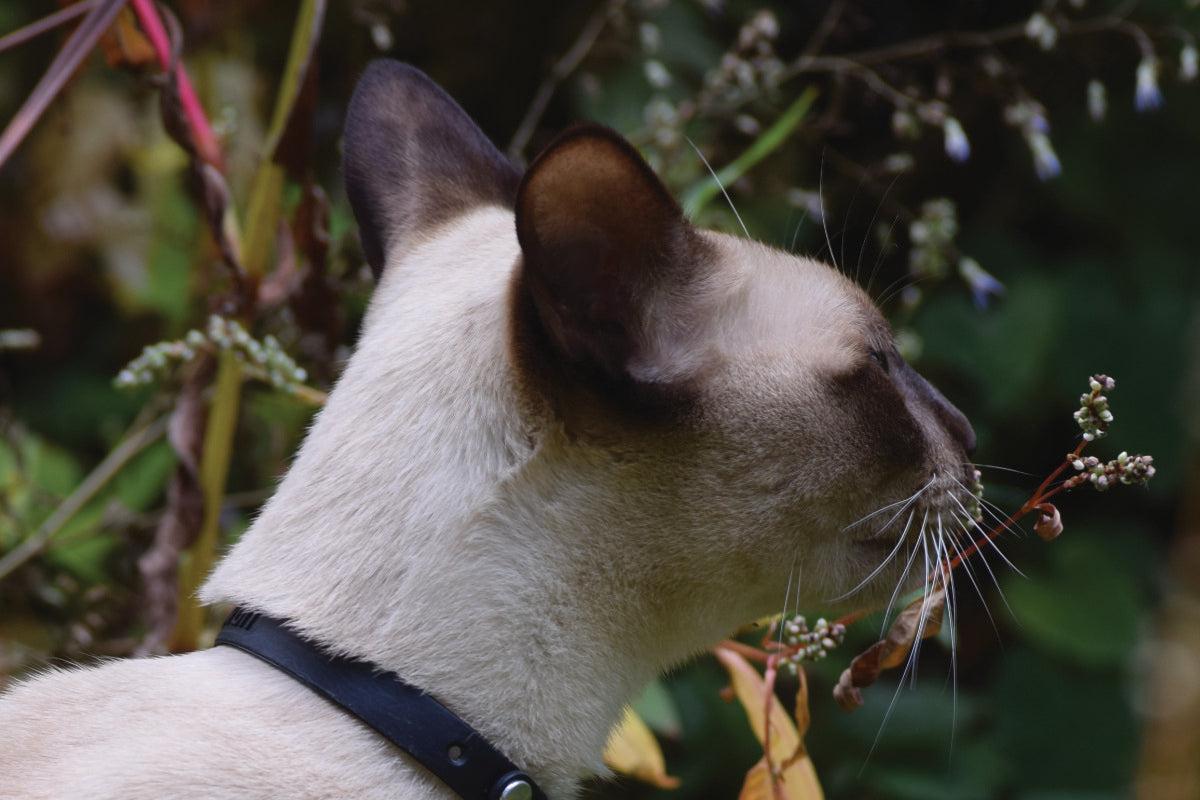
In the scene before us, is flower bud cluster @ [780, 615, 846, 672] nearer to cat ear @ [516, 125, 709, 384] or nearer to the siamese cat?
the siamese cat

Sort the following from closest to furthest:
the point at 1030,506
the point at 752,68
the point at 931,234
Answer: the point at 1030,506, the point at 931,234, the point at 752,68

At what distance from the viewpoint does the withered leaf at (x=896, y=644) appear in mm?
1246

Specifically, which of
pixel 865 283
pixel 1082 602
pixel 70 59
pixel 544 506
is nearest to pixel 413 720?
pixel 544 506

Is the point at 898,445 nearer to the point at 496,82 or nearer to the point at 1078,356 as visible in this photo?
the point at 1078,356

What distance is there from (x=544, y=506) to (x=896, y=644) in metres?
0.40

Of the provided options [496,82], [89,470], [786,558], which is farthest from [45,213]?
[786,558]

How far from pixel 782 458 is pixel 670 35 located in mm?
1767

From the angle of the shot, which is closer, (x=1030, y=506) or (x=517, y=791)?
(x=517, y=791)

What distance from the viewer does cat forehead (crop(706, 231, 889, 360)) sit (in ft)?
4.03

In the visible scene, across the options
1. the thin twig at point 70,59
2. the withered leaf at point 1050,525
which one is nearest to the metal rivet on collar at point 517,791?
the withered leaf at point 1050,525

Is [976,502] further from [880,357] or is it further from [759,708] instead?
[759,708]

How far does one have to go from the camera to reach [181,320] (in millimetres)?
2611

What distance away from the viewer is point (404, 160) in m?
1.45

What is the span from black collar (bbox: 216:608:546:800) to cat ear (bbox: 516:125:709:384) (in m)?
0.35
